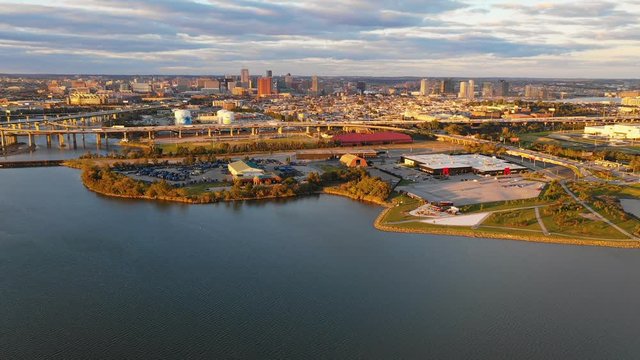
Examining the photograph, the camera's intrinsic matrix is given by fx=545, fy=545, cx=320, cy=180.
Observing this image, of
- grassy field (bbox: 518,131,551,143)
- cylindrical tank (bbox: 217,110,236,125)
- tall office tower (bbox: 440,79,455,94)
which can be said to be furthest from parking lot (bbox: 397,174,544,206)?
tall office tower (bbox: 440,79,455,94)

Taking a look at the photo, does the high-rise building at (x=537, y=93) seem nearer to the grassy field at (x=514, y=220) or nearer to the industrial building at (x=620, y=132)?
the industrial building at (x=620, y=132)

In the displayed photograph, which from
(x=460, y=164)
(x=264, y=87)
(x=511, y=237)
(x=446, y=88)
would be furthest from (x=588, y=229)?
(x=446, y=88)

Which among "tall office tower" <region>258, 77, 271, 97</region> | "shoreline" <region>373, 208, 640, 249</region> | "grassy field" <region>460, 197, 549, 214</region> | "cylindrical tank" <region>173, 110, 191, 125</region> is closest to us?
"shoreline" <region>373, 208, 640, 249</region>

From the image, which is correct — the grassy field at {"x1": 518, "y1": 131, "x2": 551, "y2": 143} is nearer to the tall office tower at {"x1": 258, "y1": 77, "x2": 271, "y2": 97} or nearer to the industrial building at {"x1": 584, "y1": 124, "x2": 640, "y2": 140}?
the industrial building at {"x1": 584, "y1": 124, "x2": 640, "y2": 140}

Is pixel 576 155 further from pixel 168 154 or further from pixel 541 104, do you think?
pixel 541 104

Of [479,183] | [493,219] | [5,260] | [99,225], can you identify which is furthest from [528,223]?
[5,260]

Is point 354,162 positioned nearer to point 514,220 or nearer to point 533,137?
point 514,220

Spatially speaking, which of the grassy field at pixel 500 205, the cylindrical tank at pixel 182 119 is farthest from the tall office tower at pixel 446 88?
the grassy field at pixel 500 205

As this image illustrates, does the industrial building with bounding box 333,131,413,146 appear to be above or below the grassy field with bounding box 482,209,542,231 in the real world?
above

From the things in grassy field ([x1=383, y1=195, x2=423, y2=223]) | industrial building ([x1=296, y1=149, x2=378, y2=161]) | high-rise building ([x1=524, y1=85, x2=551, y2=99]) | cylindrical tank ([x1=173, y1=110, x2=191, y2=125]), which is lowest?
grassy field ([x1=383, y1=195, x2=423, y2=223])
